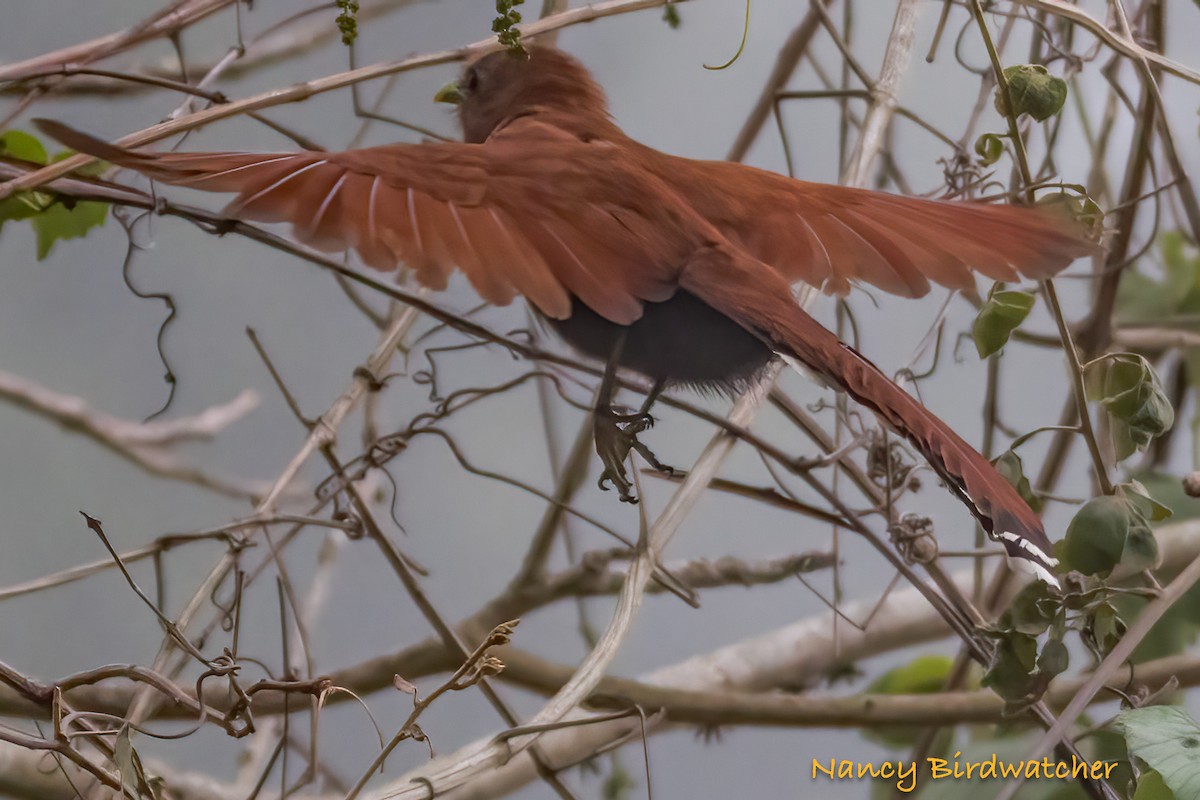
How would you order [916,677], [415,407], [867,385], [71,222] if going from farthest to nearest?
1. [415,407]
2. [916,677]
3. [71,222]
4. [867,385]

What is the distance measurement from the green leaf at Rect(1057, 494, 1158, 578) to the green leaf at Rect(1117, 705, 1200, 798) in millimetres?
104

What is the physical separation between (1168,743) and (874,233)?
0.44 m

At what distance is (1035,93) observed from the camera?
3.03 feet

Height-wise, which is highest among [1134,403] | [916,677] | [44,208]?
[44,208]

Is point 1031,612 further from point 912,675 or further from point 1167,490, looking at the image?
point 912,675

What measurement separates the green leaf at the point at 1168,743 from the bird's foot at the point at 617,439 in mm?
422

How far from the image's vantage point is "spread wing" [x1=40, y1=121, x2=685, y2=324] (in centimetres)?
68

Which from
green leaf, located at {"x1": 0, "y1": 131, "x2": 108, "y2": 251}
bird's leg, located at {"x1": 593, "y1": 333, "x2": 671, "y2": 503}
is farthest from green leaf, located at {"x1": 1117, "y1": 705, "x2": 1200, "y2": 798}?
green leaf, located at {"x1": 0, "y1": 131, "x2": 108, "y2": 251}

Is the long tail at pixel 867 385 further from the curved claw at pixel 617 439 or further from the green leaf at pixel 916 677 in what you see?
the green leaf at pixel 916 677

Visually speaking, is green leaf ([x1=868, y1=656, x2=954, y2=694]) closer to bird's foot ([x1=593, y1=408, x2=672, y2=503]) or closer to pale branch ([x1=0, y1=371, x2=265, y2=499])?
bird's foot ([x1=593, y1=408, x2=672, y2=503])

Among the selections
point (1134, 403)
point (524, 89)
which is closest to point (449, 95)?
point (524, 89)

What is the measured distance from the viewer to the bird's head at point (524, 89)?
1.14 metres

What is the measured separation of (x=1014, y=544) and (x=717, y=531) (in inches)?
46.4

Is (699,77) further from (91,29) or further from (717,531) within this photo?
(91,29)
